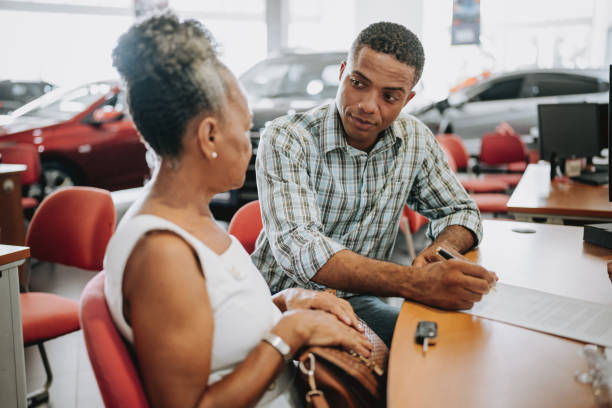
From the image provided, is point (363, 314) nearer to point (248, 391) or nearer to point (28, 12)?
point (248, 391)

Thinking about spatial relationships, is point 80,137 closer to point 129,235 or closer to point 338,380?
point 129,235

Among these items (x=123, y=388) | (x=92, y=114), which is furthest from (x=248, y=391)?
(x=92, y=114)

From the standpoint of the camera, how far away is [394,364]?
93 cm

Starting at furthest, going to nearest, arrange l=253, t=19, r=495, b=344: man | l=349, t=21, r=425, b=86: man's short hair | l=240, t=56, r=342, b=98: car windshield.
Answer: l=240, t=56, r=342, b=98: car windshield
l=349, t=21, r=425, b=86: man's short hair
l=253, t=19, r=495, b=344: man

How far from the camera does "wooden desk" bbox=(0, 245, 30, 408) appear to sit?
162 centimetres

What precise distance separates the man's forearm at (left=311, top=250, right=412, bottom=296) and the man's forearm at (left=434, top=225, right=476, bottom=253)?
345 mm

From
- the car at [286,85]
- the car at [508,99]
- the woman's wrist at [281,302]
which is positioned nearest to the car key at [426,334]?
the woman's wrist at [281,302]

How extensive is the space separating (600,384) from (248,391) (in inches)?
22.4

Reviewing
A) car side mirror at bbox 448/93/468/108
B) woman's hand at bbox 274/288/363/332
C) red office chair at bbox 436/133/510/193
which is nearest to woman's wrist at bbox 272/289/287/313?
woman's hand at bbox 274/288/363/332

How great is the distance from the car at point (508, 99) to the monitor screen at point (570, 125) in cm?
403

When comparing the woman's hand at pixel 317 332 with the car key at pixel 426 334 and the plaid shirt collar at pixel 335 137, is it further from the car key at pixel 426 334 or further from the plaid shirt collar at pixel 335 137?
the plaid shirt collar at pixel 335 137

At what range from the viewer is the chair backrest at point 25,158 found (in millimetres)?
4660

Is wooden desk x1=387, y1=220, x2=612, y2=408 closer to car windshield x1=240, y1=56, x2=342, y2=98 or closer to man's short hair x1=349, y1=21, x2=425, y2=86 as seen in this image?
man's short hair x1=349, y1=21, x2=425, y2=86

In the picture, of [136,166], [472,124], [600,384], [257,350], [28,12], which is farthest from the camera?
[28,12]
